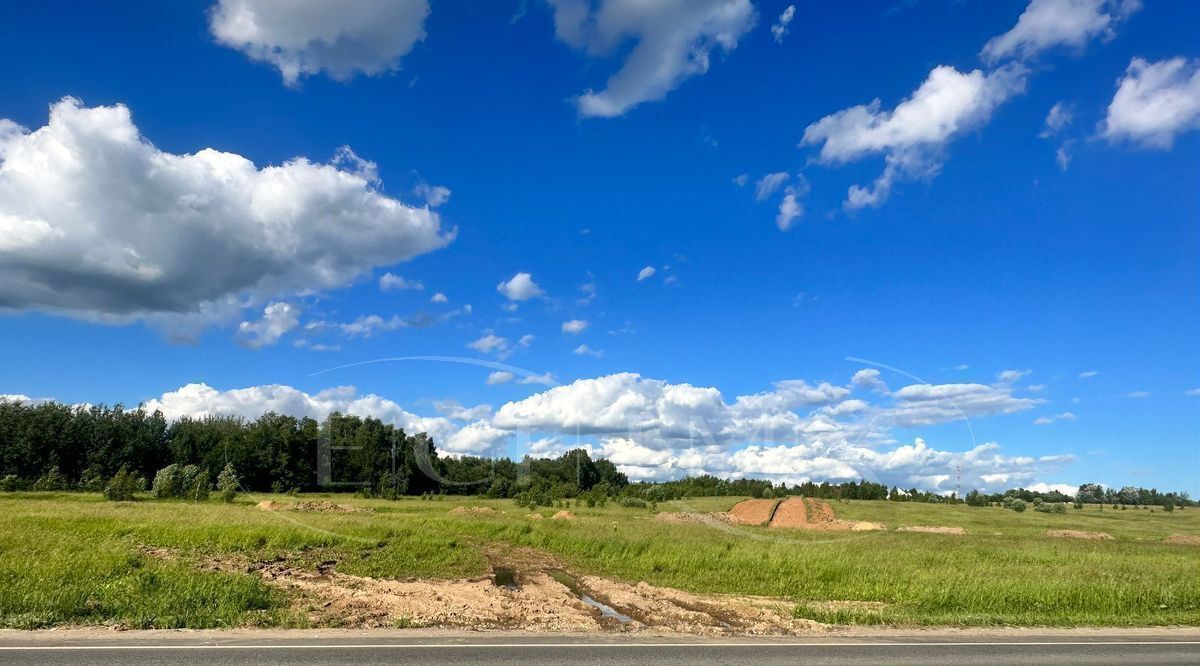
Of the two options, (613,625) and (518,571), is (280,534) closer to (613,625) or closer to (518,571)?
(518,571)

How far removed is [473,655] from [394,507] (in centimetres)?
5786

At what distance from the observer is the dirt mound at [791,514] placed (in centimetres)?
6072

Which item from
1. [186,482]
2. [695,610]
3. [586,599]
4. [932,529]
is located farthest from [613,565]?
[186,482]

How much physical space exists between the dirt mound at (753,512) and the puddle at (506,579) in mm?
34208

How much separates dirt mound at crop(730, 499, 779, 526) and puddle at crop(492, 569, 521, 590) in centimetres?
3421

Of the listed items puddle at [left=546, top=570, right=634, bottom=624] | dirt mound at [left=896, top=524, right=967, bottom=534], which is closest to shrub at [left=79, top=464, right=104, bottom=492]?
puddle at [left=546, top=570, right=634, bottom=624]

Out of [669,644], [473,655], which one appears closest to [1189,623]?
[669,644]

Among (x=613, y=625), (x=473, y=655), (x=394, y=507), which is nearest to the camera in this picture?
(x=473, y=655)

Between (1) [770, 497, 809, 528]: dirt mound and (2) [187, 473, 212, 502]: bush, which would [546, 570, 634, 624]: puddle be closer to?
(1) [770, 497, 809, 528]: dirt mound

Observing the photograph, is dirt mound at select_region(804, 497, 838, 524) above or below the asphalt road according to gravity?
below

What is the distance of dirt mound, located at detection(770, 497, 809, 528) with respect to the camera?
60.7 m

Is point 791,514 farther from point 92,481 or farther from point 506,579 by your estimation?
point 92,481

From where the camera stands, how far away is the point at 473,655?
48.2 ft

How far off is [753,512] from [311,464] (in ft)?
287
